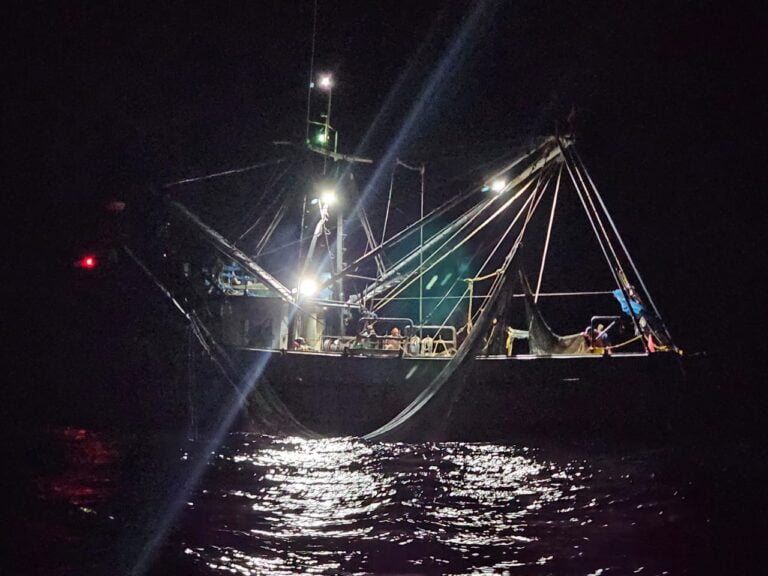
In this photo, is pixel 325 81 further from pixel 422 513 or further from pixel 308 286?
pixel 422 513

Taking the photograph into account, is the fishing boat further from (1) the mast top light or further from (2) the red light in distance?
(2) the red light in distance

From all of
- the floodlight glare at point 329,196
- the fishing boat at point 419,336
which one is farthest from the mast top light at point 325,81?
the floodlight glare at point 329,196

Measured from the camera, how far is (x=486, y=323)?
867 cm

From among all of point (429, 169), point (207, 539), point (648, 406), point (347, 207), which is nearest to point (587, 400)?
point (648, 406)

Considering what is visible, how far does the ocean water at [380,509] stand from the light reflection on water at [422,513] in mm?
24

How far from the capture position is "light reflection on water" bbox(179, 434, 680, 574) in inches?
183

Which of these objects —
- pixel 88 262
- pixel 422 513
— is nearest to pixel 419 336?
pixel 422 513

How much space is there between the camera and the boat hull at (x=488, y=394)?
8.63 meters

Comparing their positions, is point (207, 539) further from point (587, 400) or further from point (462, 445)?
point (587, 400)

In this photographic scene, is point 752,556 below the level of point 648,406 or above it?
below

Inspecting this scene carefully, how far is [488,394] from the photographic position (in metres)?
9.49

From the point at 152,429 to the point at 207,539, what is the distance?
7.87 metres

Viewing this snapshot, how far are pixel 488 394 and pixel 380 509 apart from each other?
396 centimetres

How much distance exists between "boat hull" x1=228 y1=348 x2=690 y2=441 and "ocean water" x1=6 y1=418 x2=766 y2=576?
1.55ft
